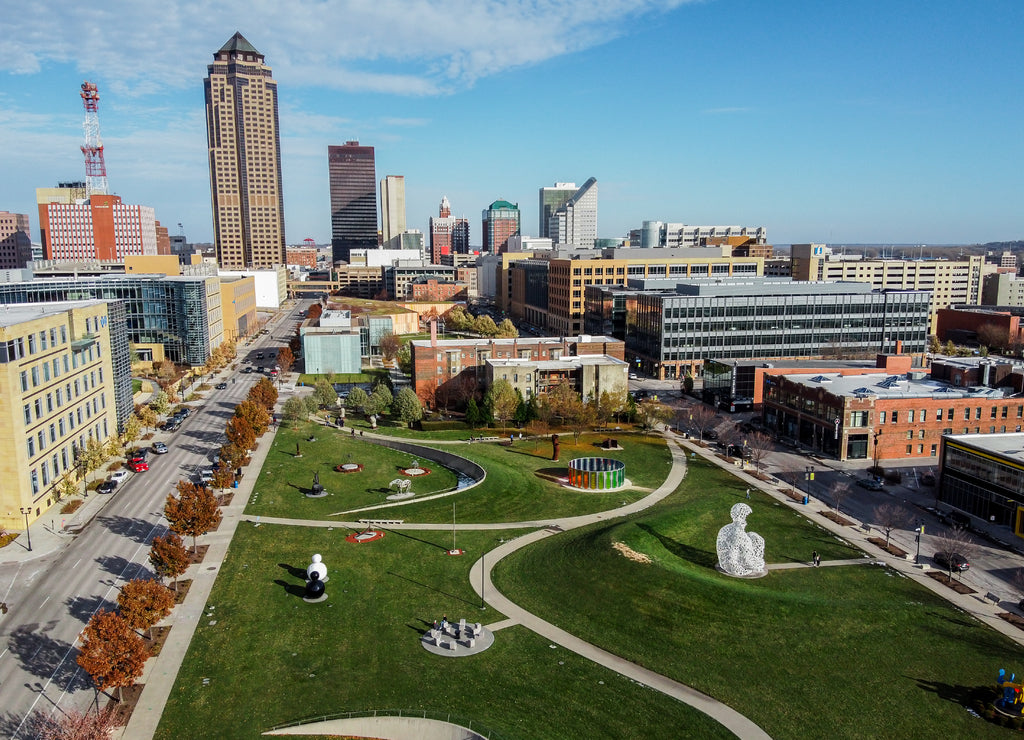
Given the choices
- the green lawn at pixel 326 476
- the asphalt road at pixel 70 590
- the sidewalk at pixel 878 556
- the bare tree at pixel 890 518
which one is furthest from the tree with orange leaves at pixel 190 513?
the bare tree at pixel 890 518

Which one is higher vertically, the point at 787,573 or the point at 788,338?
the point at 788,338

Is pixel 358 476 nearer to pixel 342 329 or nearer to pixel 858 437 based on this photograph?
pixel 858 437

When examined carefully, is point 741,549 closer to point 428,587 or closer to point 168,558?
point 428,587

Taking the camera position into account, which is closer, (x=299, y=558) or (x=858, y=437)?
(x=299, y=558)

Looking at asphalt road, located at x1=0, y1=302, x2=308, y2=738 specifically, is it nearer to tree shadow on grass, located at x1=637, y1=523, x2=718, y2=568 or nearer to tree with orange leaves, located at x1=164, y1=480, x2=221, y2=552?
tree with orange leaves, located at x1=164, y1=480, x2=221, y2=552

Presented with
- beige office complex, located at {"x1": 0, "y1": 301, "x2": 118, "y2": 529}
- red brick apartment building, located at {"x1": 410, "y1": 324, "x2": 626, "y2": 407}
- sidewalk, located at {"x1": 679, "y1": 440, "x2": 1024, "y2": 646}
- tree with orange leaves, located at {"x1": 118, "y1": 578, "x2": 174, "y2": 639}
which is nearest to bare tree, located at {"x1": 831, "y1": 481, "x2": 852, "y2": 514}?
sidewalk, located at {"x1": 679, "y1": 440, "x2": 1024, "y2": 646}

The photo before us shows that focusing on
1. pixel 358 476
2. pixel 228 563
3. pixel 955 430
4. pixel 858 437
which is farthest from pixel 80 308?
pixel 955 430
